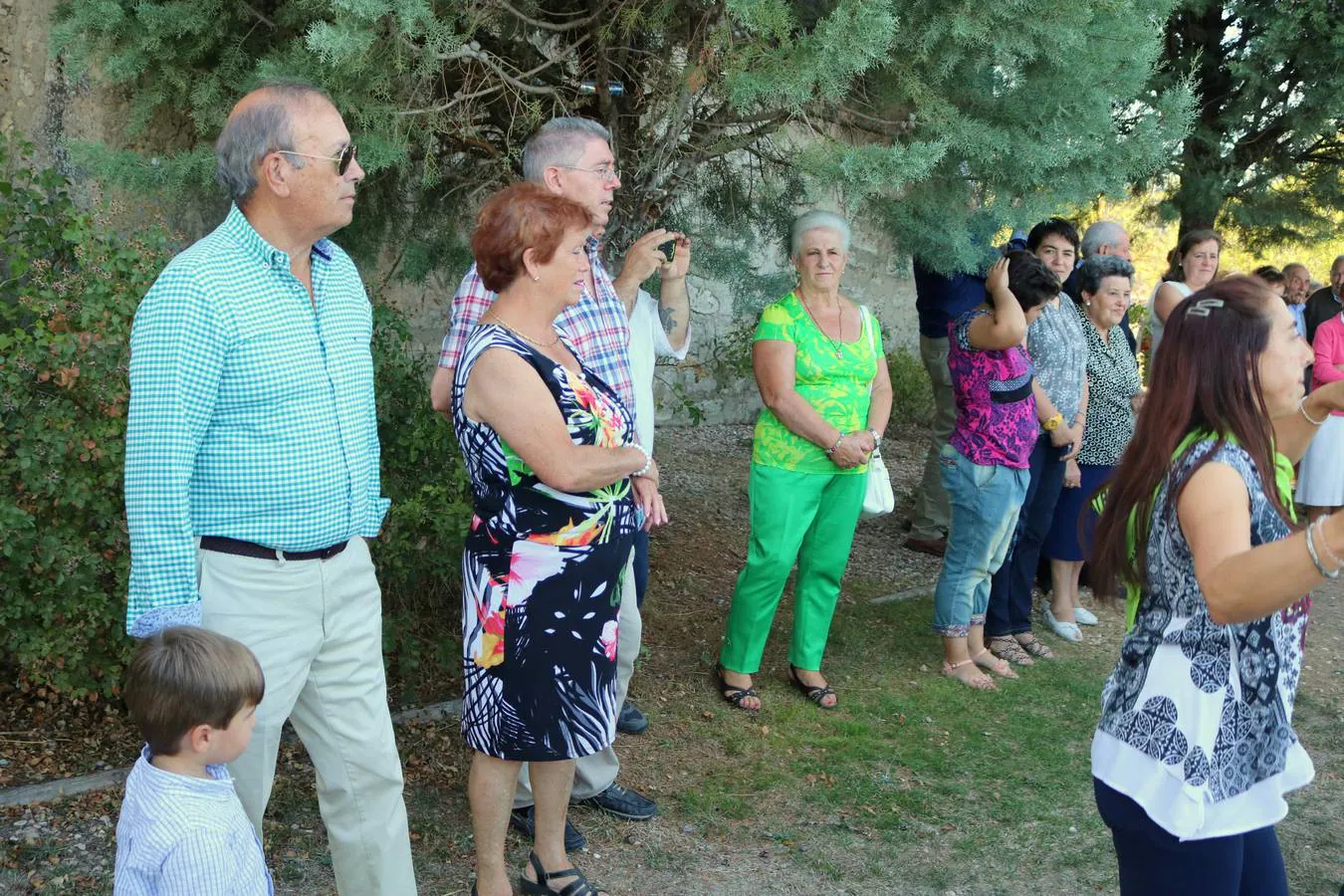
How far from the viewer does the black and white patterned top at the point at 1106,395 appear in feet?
19.4

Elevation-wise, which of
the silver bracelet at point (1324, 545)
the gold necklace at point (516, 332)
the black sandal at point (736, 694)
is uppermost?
the gold necklace at point (516, 332)

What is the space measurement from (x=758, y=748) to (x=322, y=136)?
2.89 metres

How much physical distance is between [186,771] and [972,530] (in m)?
3.72

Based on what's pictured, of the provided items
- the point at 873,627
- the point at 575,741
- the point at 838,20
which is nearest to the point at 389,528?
the point at 575,741

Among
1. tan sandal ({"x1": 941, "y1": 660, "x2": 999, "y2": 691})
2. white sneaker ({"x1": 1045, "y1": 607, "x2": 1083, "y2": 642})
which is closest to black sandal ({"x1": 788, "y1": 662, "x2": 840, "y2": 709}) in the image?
tan sandal ({"x1": 941, "y1": 660, "x2": 999, "y2": 691})

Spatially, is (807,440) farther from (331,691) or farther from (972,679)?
(331,691)

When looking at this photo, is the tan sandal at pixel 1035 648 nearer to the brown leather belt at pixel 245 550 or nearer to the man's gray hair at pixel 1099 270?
the man's gray hair at pixel 1099 270

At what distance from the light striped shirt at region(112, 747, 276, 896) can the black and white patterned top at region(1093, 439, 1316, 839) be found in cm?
170

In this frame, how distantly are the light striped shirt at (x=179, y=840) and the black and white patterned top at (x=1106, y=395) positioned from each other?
4744mm

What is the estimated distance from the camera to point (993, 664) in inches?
218

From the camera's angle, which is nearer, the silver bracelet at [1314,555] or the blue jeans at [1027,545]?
the silver bracelet at [1314,555]

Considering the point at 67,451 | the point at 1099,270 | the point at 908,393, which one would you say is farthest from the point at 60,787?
the point at 908,393

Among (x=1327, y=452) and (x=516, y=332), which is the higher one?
(x=516, y=332)

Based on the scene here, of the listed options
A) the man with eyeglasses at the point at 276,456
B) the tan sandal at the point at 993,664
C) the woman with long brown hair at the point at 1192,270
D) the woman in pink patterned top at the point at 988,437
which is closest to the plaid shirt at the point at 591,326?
the man with eyeglasses at the point at 276,456
